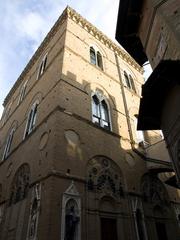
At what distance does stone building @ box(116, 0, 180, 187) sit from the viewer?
6.34 metres

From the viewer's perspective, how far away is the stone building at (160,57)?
6337 millimetres

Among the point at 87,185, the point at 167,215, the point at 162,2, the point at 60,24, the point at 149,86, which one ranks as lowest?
the point at 167,215

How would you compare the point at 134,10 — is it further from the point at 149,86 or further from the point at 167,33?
the point at 149,86

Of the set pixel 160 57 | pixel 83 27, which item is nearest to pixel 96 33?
pixel 83 27

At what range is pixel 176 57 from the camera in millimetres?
6371

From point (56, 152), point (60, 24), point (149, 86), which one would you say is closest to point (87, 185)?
point (56, 152)

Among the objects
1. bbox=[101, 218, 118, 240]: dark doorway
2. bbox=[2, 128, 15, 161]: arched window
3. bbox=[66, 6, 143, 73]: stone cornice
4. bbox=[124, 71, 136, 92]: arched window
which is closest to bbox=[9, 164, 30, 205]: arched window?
bbox=[101, 218, 118, 240]: dark doorway

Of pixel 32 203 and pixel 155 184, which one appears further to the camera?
pixel 155 184

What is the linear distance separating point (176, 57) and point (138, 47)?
406 centimetres

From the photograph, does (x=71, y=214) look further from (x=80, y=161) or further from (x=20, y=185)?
(x=20, y=185)

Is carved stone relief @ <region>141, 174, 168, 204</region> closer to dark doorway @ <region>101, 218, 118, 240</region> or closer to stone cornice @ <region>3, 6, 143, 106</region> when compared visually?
dark doorway @ <region>101, 218, 118, 240</region>

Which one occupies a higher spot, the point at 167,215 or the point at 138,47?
the point at 138,47

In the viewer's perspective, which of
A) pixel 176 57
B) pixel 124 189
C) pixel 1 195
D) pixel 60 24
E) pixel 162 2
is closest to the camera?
pixel 176 57

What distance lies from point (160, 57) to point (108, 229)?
6.72 metres
